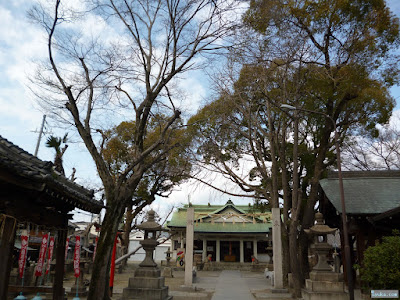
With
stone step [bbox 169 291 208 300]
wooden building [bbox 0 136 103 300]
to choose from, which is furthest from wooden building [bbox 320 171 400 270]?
wooden building [bbox 0 136 103 300]

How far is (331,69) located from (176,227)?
24309 mm

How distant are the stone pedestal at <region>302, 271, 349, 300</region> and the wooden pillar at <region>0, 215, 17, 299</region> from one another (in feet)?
31.2

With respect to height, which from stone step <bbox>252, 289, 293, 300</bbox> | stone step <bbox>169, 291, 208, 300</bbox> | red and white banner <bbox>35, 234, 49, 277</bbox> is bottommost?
stone step <bbox>169, 291, 208, 300</bbox>

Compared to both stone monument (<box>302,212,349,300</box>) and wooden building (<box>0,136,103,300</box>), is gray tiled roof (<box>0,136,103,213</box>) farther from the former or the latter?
stone monument (<box>302,212,349,300</box>)

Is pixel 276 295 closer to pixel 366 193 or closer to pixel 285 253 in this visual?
pixel 285 253

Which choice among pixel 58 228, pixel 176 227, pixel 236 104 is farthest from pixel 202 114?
pixel 176 227

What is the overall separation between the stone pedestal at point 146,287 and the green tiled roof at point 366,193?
7998 millimetres

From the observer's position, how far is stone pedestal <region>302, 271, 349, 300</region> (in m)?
10.7

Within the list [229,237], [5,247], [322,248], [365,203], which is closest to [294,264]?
[322,248]

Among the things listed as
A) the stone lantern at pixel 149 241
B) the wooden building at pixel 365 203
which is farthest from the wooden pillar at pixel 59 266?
the wooden building at pixel 365 203

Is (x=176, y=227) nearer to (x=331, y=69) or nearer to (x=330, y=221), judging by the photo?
(x=330, y=221)

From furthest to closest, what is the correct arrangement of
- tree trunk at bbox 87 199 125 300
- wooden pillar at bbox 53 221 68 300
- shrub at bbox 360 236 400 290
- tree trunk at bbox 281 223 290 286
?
tree trunk at bbox 281 223 290 286 < shrub at bbox 360 236 400 290 < wooden pillar at bbox 53 221 68 300 < tree trunk at bbox 87 199 125 300

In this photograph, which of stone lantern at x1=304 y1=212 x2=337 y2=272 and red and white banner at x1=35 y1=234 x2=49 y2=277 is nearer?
stone lantern at x1=304 y1=212 x2=337 y2=272

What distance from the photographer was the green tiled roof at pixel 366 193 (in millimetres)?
13312
